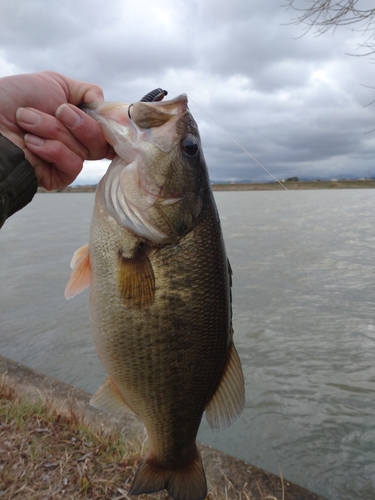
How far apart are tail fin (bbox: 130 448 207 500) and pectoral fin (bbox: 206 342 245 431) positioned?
0.32 metres

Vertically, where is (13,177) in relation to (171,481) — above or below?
above

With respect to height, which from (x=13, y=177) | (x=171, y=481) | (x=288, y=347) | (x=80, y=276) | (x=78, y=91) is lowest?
(x=288, y=347)

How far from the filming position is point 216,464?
142 inches

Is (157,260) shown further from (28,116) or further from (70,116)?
(28,116)

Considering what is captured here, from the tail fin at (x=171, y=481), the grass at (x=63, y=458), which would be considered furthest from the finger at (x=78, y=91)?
the grass at (x=63, y=458)

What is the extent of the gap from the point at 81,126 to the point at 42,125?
206mm

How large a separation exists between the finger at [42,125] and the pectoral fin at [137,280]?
0.66m

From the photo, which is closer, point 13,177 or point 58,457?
point 13,177


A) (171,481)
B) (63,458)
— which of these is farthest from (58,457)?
(171,481)

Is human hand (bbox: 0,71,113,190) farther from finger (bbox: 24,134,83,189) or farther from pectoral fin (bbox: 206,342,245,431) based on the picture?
pectoral fin (bbox: 206,342,245,431)

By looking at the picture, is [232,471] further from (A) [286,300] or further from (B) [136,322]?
(A) [286,300]

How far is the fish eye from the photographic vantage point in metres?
1.84

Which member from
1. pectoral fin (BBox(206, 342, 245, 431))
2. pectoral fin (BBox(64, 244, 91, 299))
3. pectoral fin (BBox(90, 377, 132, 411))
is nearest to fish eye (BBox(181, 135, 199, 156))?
pectoral fin (BBox(64, 244, 91, 299))

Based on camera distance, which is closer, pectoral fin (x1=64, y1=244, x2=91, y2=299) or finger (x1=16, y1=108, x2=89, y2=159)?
finger (x1=16, y1=108, x2=89, y2=159)
